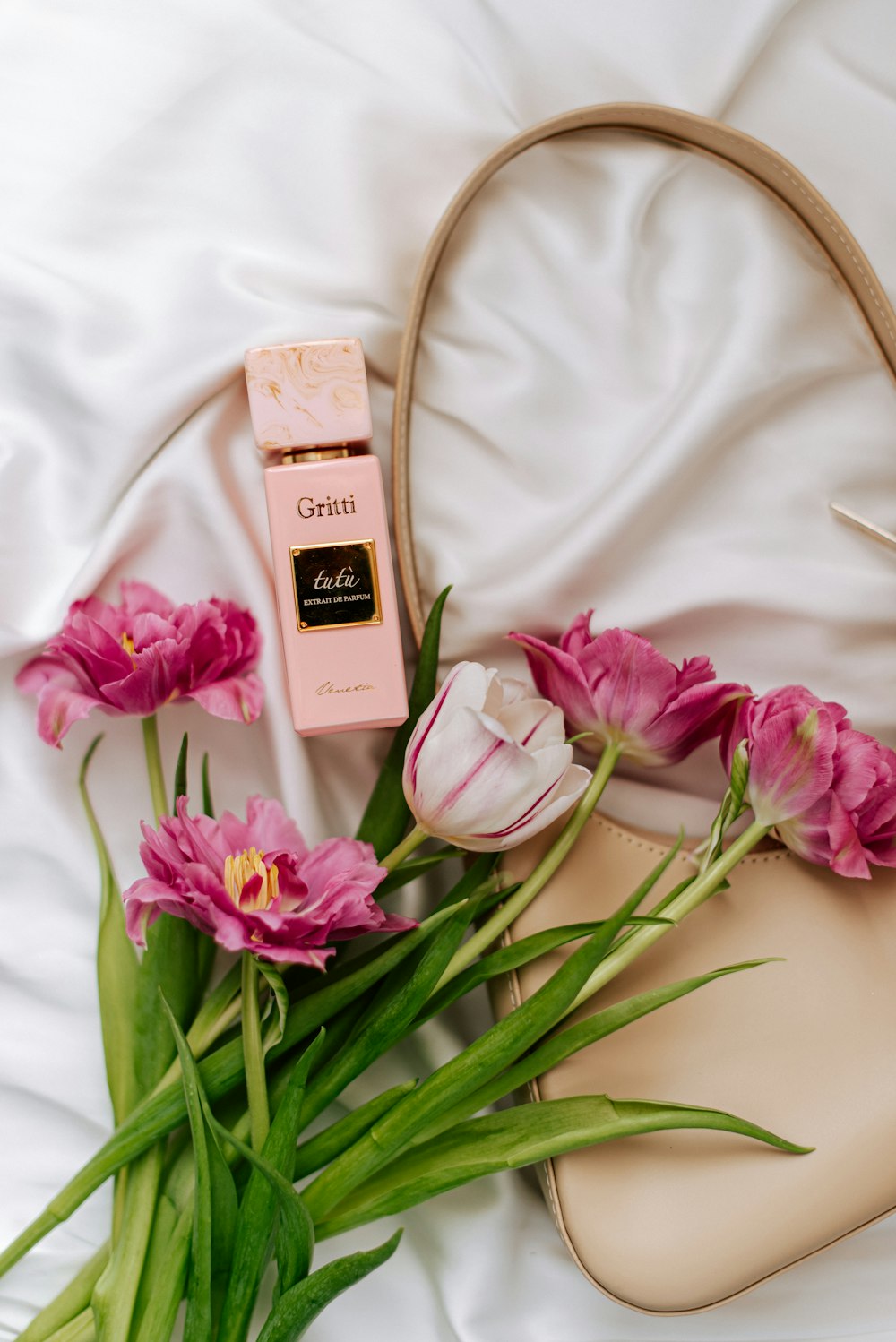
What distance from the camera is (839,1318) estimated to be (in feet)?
2.35

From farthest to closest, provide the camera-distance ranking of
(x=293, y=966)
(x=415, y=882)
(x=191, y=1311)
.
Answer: (x=415, y=882)
(x=293, y=966)
(x=191, y=1311)

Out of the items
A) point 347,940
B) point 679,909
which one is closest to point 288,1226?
point 347,940

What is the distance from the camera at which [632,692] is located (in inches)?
23.4

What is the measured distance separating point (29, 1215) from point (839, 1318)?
1.75 ft

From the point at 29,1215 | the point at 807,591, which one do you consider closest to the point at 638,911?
the point at 807,591

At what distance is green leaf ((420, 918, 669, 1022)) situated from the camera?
0.58 metres

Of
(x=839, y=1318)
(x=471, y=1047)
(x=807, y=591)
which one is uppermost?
(x=807, y=591)

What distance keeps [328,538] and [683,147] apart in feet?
1.24

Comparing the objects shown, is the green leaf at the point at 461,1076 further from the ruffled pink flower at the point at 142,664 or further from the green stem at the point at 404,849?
the ruffled pink flower at the point at 142,664

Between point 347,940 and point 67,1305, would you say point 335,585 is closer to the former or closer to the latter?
point 347,940

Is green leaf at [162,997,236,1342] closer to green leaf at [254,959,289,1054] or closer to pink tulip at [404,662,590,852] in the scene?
green leaf at [254,959,289,1054]

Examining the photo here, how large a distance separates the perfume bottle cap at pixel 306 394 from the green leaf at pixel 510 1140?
15.4 inches

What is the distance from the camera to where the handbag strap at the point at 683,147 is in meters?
0.66

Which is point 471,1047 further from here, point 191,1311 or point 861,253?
point 861,253
